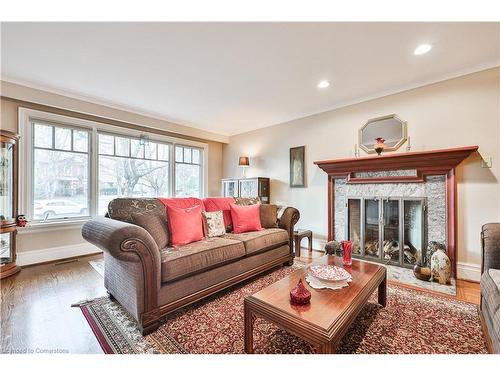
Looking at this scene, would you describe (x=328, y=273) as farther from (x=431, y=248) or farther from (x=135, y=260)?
(x=431, y=248)

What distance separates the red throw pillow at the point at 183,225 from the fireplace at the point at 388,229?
2.38m

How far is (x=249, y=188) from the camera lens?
15.7ft

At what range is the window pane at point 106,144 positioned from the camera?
12.8 feet

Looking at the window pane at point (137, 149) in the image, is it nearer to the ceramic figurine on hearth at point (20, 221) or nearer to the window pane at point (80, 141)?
the window pane at point (80, 141)

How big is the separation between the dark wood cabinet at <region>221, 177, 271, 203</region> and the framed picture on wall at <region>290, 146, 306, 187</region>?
583mm

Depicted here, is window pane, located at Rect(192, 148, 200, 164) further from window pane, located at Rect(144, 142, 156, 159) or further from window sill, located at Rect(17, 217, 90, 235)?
window sill, located at Rect(17, 217, 90, 235)

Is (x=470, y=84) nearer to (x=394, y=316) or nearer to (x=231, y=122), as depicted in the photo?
(x=394, y=316)

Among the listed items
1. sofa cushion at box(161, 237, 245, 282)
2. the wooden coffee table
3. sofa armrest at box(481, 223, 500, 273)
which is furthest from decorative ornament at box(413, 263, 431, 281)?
sofa cushion at box(161, 237, 245, 282)

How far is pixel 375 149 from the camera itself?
128 inches

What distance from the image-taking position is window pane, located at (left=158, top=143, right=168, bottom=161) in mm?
4691

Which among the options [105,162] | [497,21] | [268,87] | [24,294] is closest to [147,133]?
[105,162]

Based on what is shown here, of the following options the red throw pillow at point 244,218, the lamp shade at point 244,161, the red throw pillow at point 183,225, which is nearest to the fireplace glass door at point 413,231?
the red throw pillow at point 244,218

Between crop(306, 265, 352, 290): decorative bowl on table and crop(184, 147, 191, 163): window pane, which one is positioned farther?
crop(184, 147, 191, 163): window pane

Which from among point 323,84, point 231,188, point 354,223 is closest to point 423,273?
point 354,223
